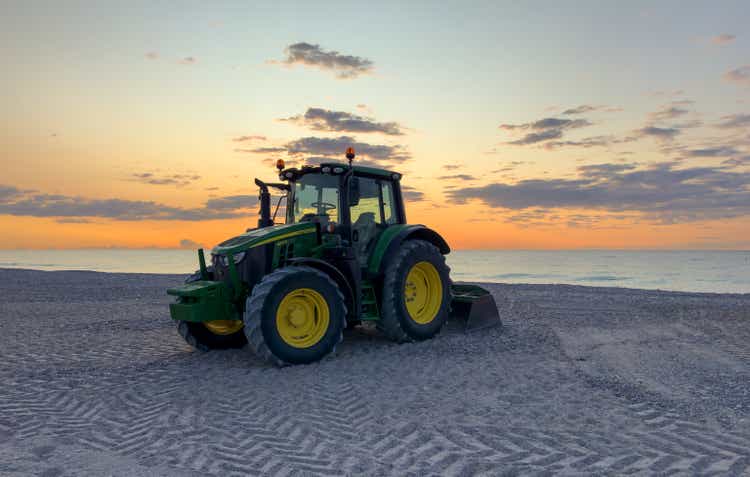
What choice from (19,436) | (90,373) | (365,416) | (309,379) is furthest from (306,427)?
(90,373)

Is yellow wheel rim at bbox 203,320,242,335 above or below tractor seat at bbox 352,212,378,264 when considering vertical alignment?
below

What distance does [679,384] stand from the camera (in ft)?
20.5

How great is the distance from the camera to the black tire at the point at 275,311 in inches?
257

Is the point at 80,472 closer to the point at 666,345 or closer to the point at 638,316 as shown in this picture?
the point at 666,345

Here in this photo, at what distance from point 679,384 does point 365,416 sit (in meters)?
3.79

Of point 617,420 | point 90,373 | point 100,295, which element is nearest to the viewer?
point 617,420

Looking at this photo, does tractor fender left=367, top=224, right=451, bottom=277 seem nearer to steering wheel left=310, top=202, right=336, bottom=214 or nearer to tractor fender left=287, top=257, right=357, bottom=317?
tractor fender left=287, top=257, right=357, bottom=317

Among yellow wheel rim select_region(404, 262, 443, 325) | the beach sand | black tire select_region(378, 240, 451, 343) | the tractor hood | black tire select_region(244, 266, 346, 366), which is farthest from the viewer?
yellow wheel rim select_region(404, 262, 443, 325)

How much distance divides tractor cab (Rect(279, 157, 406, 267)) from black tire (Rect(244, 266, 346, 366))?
102 cm

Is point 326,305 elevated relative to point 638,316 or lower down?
elevated

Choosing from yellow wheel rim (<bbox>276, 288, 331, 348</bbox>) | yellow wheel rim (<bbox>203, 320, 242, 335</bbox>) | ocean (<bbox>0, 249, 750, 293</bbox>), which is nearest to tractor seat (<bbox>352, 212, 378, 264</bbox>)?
yellow wheel rim (<bbox>276, 288, 331, 348</bbox>)

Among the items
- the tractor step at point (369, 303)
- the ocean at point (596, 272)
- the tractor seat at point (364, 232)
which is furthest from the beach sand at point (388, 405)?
the ocean at point (596, 272)

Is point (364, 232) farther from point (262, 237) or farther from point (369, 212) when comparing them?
point (262, 237)

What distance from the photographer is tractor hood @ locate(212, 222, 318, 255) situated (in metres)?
7.23
